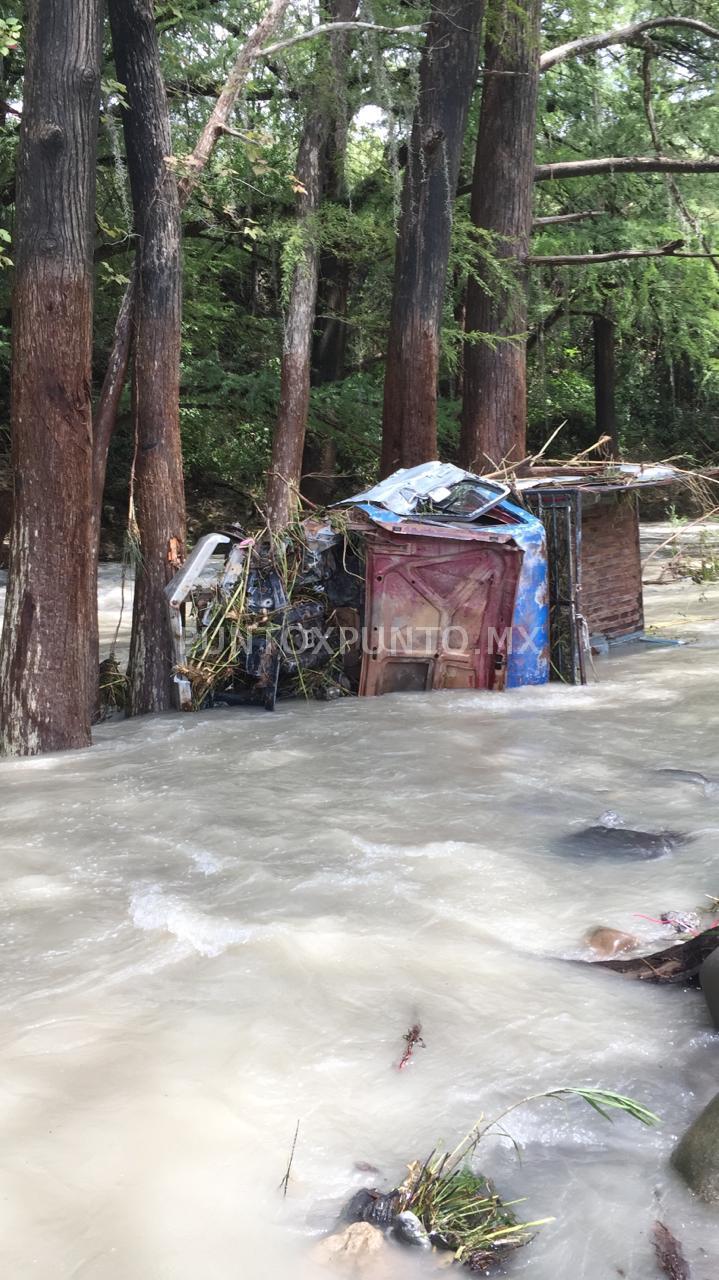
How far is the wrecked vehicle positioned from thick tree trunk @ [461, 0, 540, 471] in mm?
3087

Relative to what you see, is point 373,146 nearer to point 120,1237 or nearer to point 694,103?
point 694,103

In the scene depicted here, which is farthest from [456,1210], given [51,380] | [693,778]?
[51,380]

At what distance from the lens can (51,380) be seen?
7.67 meters

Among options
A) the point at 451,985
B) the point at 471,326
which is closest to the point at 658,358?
the point at 471,326

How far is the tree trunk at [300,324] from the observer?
12.4 m

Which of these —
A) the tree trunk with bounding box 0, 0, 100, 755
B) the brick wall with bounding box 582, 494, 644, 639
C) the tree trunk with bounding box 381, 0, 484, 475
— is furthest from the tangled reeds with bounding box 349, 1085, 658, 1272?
the tree trunk with bounding box 381, 0, 484, 475

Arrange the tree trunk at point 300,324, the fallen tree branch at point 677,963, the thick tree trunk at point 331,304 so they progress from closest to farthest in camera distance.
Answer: the fallen tree branch at point 677,963, the tree trunk at point 300,324, the thick tree trunk at point 331,304

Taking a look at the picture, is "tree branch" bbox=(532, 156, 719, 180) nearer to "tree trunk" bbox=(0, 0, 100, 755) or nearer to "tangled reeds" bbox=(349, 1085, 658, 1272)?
"tree trunk" bbox=(0, 0, 100, 755)

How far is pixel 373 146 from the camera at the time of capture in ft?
59.8

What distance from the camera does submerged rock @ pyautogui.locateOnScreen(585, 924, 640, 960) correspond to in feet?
14.8

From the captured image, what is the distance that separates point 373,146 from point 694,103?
16.7 ft

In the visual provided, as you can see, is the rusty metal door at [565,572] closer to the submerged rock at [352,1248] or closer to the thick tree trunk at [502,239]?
the thick tree trunk at [502,239]

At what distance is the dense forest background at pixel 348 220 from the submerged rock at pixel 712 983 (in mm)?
7726

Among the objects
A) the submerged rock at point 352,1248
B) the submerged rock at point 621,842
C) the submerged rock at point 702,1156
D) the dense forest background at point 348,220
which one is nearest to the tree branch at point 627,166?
the dense forest background at point 348,220
